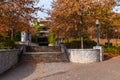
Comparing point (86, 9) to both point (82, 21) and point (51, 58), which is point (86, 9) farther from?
point (51, 58)

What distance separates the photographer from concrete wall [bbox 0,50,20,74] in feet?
53.5

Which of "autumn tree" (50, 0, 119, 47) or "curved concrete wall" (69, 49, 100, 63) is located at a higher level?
"autumn tree" (50, 0, 119, 47)

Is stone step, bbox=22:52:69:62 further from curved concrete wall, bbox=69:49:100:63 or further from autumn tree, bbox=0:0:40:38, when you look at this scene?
autumn tree, bbox=0:0:40:38

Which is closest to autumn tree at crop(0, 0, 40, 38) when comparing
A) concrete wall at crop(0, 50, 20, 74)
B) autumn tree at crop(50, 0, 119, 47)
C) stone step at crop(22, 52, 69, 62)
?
concrete wall at crop(0, 50, 20, 74)

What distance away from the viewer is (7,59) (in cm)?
1777

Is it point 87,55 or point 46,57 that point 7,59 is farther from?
point 87,55

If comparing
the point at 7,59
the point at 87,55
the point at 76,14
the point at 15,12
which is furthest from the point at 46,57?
the point at 15,12

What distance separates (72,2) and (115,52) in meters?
5.88

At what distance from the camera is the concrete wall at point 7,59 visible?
642 inches

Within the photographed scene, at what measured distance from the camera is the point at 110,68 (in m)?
16.6

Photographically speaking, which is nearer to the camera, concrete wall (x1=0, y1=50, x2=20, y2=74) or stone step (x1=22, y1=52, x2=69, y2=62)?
concrete wall (x1=0, y1=50, x2=20, y2=74)

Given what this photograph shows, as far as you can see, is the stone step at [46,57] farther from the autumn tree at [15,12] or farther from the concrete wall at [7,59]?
the autumn tree at [15,12]

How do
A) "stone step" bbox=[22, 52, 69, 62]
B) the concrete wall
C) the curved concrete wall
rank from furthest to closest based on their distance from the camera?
"stone step" bbox=[22, 52, 69, 62], the curved concrete wall, the concrete wall

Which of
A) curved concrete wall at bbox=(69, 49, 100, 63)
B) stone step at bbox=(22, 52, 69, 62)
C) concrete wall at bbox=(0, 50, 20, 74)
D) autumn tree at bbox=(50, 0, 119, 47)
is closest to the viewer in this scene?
concrete wall at bbox=(0, 50, 20, 74)
